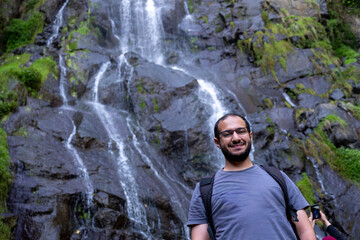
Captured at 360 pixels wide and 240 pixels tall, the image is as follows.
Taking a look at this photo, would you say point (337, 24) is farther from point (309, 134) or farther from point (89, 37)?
point (89, 37)

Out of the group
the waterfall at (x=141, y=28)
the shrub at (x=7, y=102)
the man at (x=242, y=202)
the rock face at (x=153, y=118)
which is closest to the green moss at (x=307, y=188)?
the rock face at (x=153, y=118)

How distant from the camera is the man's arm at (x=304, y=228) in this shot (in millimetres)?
2260

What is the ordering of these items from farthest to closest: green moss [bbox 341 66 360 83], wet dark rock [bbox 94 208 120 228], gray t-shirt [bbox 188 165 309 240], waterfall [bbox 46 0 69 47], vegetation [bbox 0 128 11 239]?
waterfall [bbox 46 0 69 47]
green moss [bbox 341 66 360 83]
wet dark rock [bbox 94 208 120 228]
vegetation [bbox 0 128 11 239]
gray t-shirt [bbox 188 165 309 240]

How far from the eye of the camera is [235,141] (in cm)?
241

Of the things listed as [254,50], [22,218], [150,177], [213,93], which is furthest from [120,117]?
[254,50]

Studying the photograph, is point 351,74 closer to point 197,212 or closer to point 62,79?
point 62,79

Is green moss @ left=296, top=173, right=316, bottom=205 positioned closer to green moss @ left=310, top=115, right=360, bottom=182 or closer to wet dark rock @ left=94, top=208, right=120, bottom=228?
green moss @ left=310, top=115, right=360, bottom=182

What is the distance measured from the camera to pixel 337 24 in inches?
685

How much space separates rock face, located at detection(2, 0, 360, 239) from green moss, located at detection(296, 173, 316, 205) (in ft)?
0.72

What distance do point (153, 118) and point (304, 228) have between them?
8.96 meters

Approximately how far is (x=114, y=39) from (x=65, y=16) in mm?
3151

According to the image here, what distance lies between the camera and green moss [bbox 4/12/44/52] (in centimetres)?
1609

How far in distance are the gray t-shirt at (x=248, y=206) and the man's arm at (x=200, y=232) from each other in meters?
0.03

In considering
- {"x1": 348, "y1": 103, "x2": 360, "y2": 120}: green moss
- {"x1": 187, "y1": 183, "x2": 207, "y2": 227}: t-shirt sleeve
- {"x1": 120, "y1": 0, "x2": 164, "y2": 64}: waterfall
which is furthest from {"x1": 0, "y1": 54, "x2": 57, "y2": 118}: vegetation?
{"x1": 348, "y1": 103, "x2": 360, "y2": 120}: green moss
